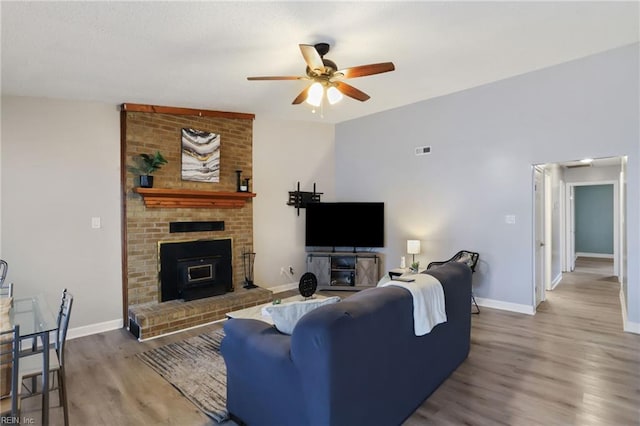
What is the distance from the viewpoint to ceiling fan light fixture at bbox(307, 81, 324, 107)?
3176 millimetres

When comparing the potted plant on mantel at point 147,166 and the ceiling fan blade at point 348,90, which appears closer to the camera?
the ceiling fan blade at point 348,90

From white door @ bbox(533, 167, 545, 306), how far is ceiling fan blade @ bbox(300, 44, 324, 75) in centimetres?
318

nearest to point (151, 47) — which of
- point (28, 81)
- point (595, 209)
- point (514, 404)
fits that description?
point (28, 81)

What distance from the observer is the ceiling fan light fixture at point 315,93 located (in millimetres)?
3176

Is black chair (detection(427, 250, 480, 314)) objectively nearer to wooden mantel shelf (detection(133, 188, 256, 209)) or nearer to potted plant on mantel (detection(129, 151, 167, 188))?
wooden mantel shelf (detection(133, 188, 256, 209))

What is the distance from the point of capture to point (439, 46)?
3201 millimetres

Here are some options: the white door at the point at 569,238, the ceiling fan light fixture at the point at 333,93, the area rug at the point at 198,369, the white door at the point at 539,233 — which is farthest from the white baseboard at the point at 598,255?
the area rug at the point at 198,369

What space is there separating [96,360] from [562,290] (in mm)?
6581

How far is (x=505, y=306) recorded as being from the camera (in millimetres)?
4500

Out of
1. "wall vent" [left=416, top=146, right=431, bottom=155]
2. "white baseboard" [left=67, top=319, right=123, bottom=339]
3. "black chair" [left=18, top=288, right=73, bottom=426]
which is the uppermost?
"wall vent" [left=416, top=146, right=431, bottom=155]

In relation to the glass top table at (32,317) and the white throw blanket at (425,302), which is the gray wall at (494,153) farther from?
the glass top table at (32,317)

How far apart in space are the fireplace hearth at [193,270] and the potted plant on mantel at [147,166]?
80 cm

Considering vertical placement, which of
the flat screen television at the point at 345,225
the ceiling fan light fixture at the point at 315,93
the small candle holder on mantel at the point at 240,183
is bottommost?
the flat screen television at the point at 345,225

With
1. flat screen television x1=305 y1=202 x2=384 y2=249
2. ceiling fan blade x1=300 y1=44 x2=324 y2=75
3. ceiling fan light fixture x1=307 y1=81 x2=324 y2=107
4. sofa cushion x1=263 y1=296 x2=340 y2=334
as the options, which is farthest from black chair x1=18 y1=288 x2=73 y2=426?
flat screen television x1=305 y1=202 x2=384 y2=249
